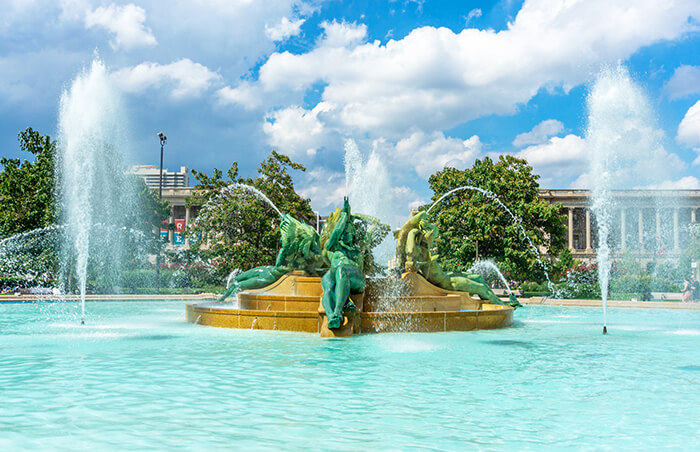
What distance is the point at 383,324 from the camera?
1548 centimetres

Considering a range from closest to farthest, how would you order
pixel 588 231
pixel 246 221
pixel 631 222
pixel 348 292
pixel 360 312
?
1. pixel 348 292
2. pixel 360 312
3. pixel 246 221
4. pixel 631 222
5. pixel 588 231

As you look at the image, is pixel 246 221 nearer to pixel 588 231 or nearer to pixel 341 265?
pixel 341 265

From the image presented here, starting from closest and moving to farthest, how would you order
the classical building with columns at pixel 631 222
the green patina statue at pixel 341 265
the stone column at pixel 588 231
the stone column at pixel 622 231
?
the green patina statue at pixel 341 265 → the classical building with columns at pixel 631 222 → the stone column at pixel 622 231 → the stone column at pixel 588 231

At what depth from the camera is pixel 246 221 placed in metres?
39.6

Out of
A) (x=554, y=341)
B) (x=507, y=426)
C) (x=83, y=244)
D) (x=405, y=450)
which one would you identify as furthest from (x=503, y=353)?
(x=83, y=244)

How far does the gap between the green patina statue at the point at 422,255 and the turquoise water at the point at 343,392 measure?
3.49 meters

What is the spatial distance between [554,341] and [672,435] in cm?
816

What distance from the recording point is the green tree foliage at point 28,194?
1547 inches

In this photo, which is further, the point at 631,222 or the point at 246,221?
the point at 631,222

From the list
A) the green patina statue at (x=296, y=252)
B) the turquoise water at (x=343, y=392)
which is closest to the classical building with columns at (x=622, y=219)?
the green patina statue at (x=296, y=252)

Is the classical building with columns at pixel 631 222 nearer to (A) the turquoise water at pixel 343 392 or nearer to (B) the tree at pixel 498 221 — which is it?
(B) the tree at pixel 498 221

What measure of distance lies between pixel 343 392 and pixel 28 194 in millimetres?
38700

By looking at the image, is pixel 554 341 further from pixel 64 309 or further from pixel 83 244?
pixel 64 309

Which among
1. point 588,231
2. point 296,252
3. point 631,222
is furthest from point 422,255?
point 631,222
